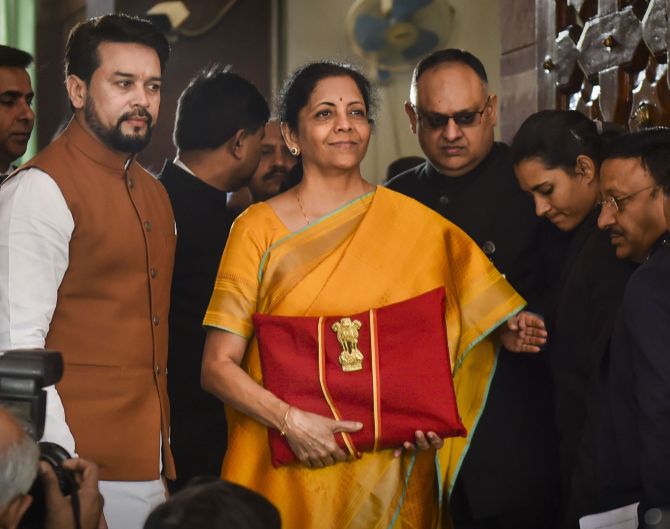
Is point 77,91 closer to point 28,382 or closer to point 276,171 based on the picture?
point 28,382

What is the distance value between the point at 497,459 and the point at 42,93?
4.19 m

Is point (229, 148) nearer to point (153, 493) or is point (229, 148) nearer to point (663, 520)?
point (153, 493)

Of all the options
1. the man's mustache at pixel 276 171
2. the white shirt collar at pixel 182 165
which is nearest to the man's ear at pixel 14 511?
the white shirt collar at pixel 182 165

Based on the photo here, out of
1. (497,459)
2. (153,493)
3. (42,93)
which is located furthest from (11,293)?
(42,93)

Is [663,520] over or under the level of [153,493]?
over

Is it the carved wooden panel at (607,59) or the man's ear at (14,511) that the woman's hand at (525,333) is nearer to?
the carved wooden panel at (607,59)

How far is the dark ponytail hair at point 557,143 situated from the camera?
294 centimetres

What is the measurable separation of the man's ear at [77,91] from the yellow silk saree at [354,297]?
0.48m

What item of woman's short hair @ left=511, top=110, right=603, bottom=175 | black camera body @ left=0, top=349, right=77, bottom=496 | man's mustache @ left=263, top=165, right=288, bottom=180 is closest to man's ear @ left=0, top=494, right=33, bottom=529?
black camera body @ left=0, top=349, right=77, bottom=496

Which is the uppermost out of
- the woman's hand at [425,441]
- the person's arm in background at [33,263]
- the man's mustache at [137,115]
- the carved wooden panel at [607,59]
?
the carved wooden panel at [607,59]

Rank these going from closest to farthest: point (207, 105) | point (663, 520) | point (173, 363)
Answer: point (663, 520) → point (173, 363) → point (207, 105)

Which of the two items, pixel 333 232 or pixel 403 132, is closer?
pixel 333 232

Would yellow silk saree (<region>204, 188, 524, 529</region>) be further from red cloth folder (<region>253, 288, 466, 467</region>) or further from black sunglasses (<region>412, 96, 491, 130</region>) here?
black sunglasses (<region>412, 96, 491, 130</region>)

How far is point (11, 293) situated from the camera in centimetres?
244
